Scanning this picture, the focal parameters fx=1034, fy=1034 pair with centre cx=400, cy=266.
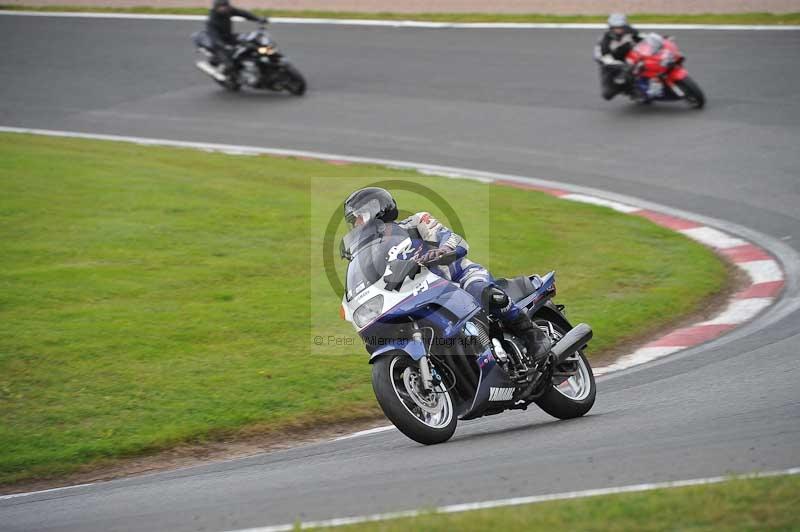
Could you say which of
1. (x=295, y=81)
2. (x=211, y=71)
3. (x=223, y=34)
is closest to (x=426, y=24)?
(x=295, y=81)

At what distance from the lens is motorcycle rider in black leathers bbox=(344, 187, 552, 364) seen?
717 cm

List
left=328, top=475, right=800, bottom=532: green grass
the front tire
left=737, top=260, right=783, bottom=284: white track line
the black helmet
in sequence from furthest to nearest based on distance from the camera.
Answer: left=737, top=260, right=783, bottom=284: white track line
the front tire
the black helmet
left=328, top=475, right=800, bottom=532: green grass

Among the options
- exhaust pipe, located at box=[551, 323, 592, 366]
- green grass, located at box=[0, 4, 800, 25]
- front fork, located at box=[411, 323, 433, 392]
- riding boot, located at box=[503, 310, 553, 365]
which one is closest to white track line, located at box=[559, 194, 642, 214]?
exhaust pipe, located at box=[551, 323, 592, 366]

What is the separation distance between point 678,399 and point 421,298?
219 centimetres

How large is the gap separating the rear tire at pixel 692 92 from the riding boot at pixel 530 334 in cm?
1096

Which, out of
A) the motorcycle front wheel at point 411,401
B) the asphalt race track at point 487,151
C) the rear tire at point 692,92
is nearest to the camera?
the asphalt race track at point 487,151

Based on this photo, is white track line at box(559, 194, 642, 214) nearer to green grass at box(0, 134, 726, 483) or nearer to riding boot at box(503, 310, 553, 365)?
green grass at box(0, 134, 726, 483)

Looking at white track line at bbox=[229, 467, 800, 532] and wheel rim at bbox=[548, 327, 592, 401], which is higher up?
white track line at bbox=[229, 467, 800, 532]

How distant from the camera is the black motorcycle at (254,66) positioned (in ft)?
68.0

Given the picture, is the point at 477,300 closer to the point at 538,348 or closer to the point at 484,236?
the point at 538,348

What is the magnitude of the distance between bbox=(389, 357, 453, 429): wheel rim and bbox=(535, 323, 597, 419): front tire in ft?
2.68

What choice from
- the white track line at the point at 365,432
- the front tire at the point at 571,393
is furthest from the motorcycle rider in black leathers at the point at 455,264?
the white track line at the point at 365,432

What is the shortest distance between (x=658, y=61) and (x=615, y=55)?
2.96 feet

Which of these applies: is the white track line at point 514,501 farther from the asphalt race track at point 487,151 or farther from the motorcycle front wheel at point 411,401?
the motorcycle front wheel at point 411,401
